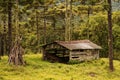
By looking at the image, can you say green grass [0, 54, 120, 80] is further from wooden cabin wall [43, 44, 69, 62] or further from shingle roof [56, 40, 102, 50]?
wooden cabin wall [43, 44, 69, 62]

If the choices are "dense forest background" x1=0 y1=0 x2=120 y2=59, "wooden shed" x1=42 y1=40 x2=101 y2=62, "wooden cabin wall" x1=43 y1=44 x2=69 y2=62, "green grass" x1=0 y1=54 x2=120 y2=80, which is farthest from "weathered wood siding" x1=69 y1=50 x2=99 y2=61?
"dense forest background" x1=0 y1=0 x2=120 y2=59

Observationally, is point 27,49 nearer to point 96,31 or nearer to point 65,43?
point 96,31

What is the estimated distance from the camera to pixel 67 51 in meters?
44.1

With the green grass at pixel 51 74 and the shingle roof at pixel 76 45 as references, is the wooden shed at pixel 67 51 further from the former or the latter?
the green grass at pixel 51 74

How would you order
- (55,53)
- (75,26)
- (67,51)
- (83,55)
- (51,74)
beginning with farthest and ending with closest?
(75,26) → (55,53) → (83,55) → (67,51) → (51,74)

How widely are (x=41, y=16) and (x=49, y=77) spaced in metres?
37.1

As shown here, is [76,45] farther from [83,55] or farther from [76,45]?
[83,55]

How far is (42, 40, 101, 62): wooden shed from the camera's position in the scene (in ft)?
143

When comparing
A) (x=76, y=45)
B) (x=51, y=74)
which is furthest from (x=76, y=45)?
(x=51, y=74)

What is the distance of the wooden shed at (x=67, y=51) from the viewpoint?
4357 cm

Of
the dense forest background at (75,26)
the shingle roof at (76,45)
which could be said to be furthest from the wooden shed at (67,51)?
the dense forest background at (75,26)

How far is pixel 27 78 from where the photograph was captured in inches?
1059

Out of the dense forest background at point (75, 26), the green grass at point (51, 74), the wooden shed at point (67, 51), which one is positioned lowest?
the green grass at point (51, 74)

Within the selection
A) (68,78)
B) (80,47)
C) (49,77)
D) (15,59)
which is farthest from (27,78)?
(80,47)
